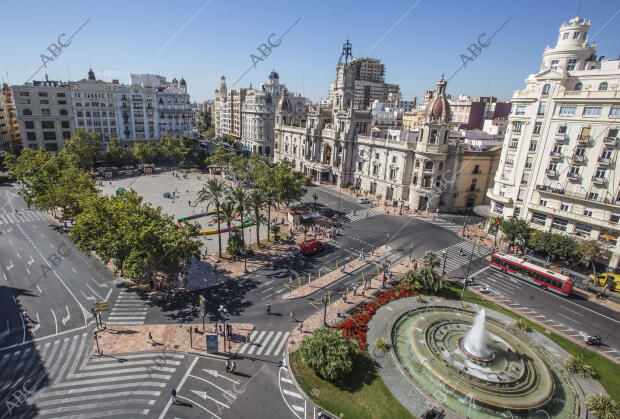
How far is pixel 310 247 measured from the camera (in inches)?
2251

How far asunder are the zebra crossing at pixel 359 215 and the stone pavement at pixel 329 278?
1635 cm

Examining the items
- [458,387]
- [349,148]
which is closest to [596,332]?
[458,387]

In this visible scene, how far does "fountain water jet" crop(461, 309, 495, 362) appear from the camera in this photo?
34.1 meters

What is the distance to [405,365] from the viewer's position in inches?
1329

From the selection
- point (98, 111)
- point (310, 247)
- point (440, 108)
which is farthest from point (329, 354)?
point (98, 111)

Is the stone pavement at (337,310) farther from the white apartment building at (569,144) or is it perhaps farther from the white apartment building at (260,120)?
the white apartment building at (260,120)

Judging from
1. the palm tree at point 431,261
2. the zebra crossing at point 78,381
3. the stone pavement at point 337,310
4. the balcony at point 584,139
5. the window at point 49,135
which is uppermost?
the balcony at point 584,139

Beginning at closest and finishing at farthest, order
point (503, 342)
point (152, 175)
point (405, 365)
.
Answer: point (405, 365) → point (503, 342) → point (152, 175)

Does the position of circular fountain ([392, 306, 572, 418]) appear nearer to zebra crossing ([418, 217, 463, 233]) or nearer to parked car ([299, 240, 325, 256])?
parked car ([299, 240, 325, 256])

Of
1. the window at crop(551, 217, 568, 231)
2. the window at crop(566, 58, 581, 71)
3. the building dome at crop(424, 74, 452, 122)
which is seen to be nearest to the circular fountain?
the window at crop(551, 217, 568, 231)

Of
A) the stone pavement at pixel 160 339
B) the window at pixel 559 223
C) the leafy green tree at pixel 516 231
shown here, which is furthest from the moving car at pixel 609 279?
the stone pavement at pixel 160 339

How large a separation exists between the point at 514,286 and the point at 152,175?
10409cm

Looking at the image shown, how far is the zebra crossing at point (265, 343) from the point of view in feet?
115

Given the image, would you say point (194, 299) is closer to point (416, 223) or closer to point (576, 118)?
point (416, 223)
